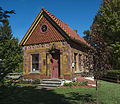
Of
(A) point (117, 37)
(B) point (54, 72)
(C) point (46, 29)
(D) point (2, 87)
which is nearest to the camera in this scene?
(D) point (2, 87)

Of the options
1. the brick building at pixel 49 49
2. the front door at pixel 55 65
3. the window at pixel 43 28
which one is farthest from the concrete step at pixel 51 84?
the window at pixel 43 28

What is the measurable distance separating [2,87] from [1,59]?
0.73 meters

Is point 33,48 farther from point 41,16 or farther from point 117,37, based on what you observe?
point 117,37

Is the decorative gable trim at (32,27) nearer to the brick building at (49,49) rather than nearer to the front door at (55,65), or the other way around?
the brick building at (49,49)

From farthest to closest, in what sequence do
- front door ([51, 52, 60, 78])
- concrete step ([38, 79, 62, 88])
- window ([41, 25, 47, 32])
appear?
window ([41, 25, 47, 32])
front door ([51, 52, 60, 78])
concrete step ([38, 79, 62, 88])

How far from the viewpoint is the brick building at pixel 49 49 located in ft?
45.0

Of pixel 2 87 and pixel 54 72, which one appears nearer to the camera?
pixel 2 87

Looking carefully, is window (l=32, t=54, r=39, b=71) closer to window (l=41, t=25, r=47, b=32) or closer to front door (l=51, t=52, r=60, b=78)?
front door (l=51, t=52, r=60, b=78)

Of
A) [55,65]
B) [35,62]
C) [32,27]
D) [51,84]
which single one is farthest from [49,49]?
[51,84]

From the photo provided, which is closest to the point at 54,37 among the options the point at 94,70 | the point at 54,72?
the point at 54,72

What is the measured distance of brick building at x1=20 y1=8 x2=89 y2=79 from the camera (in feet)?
45.0

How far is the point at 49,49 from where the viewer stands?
14562 millimetres

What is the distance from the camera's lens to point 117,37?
18812mm

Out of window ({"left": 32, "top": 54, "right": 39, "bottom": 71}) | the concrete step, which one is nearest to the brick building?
window ({"left": 32, "top": 54, "right": 39, "bottom": 71})
